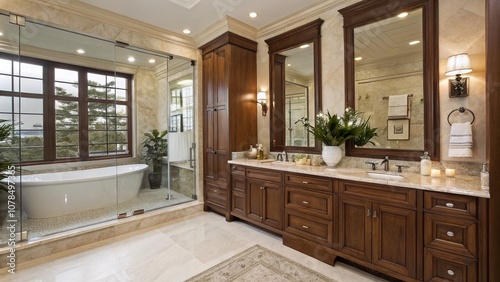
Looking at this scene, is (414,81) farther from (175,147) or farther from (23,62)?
(23,62)

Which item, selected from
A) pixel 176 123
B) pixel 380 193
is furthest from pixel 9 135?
pixel 380 193

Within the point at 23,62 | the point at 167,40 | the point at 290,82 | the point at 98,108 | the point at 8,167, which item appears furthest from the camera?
the point at 98,108

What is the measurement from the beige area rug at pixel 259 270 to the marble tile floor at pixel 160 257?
100 mm

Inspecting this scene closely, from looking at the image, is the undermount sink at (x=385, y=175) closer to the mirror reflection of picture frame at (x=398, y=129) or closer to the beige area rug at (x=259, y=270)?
the mirror reflection of picture frame at (x=398, y=129)

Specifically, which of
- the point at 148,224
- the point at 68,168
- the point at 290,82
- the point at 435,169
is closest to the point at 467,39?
the point at 435,169

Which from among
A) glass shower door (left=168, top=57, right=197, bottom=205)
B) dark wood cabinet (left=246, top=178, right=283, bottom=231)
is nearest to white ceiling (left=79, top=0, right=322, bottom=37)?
glass shower door (left=168, top=57, right=197, bottom=205)

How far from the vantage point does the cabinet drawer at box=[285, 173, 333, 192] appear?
7.71ft

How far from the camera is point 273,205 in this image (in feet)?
9.54

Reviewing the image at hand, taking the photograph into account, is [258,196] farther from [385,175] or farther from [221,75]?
[221,75]

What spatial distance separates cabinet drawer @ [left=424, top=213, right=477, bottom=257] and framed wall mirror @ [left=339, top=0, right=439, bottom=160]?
76cm

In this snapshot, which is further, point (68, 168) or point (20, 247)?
point (68, 168)

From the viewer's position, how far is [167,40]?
375cm

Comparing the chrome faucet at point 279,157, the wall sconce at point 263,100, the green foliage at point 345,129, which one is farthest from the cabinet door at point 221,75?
the green foliage at point 345,129

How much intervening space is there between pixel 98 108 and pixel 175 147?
5.35 ft
